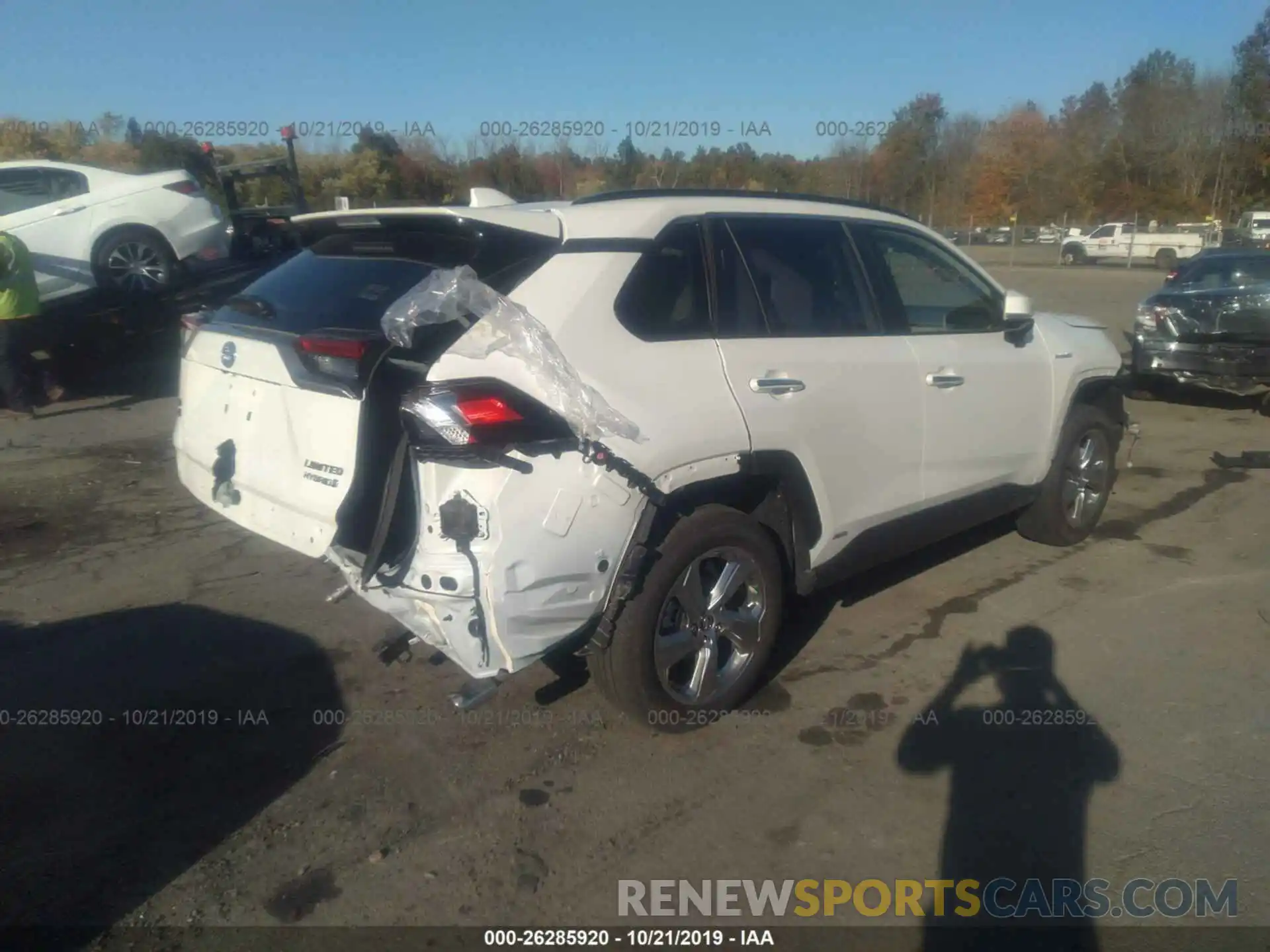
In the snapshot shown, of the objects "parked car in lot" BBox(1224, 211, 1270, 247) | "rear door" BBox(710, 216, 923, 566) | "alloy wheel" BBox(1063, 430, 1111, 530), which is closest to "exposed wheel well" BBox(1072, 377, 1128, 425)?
"alloy wheel" BBox(1063, 430, 1111, 530)

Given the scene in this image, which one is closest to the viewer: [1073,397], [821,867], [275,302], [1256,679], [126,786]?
[821,867]

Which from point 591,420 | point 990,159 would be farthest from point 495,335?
point 990,159

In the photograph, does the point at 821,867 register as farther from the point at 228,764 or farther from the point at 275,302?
the point at 275,302

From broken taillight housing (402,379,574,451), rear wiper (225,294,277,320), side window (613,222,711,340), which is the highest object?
side window (613,222,711,340)

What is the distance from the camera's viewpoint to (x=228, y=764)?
138 inches

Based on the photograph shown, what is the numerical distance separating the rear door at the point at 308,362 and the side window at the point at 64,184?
307 inches

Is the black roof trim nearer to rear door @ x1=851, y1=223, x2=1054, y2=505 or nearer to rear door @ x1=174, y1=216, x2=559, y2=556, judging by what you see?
rear door @ x1=851, y1=223, x2=1054, y2=505

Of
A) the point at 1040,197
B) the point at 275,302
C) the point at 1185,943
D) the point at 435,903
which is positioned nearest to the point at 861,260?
the point at 275,302

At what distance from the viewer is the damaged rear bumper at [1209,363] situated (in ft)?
29.7

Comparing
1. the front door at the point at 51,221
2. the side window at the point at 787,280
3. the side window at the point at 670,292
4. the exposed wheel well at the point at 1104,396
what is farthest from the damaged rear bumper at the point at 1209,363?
the front door at the point at 51,221

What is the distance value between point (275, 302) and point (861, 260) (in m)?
2.52

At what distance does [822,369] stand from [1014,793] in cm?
173

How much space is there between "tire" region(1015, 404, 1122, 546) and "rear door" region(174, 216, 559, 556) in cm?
352

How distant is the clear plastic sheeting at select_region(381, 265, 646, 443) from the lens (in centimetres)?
305
